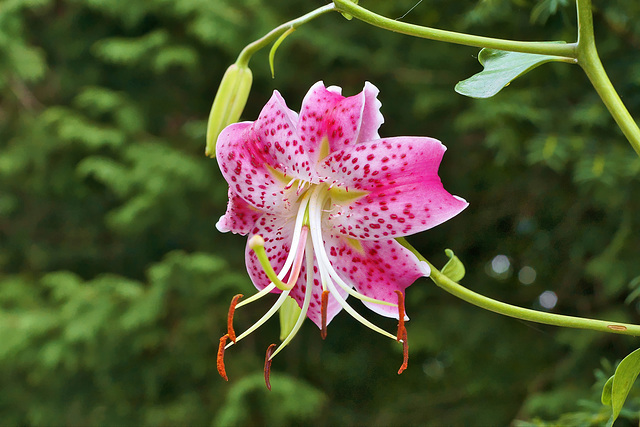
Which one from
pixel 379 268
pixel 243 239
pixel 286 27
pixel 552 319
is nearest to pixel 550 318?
pixel 552 319

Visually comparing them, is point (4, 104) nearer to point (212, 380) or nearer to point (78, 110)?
point (78, 110)

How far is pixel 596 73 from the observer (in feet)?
1.13

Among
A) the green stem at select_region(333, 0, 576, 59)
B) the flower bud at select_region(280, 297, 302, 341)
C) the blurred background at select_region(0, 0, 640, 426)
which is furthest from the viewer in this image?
the blurred background at select_region(0, 0, 640, 426)

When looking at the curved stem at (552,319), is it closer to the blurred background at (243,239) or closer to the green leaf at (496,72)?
the green leaf at (496,72)

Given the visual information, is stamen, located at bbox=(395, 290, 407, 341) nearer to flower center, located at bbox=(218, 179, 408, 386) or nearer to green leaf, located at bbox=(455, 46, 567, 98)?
flower center, located at bbox=(218, 179, 408, 386)

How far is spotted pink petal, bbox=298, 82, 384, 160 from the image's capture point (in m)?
0.36

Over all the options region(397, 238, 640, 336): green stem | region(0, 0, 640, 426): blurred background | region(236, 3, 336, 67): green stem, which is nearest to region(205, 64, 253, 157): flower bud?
region(236, 3, 336, 67): green stem

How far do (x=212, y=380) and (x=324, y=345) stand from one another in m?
0.34

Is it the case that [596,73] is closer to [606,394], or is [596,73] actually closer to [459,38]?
[459,38]

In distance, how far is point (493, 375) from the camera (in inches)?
67.4

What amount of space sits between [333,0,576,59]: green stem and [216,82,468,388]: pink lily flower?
0.04 metres

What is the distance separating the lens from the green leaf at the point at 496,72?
0.38 metres

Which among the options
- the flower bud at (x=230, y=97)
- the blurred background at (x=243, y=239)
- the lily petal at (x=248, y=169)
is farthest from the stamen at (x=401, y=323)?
the blurred background at (x=243, y=239)

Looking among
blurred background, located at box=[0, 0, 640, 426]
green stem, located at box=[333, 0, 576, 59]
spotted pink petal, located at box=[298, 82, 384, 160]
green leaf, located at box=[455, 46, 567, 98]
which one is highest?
green stem, located at box=[333, 0, 576, 59]
